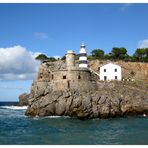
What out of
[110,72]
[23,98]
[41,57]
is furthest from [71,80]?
[23,98]

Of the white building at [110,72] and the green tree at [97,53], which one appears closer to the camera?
the white building at [110,72]

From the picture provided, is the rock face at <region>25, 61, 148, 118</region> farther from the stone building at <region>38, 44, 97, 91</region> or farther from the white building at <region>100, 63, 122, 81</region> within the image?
the white building at <region>100, 63, 122, 81</region>

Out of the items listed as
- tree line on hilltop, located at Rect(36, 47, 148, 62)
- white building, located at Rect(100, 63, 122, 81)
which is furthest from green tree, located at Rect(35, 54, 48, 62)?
white building, located at Rect(100, 63, 122, 81)

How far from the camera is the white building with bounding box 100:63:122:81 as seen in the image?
4441 cm

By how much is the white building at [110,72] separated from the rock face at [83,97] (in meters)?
5.19

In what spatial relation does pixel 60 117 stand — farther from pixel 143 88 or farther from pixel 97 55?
pixel 97 55

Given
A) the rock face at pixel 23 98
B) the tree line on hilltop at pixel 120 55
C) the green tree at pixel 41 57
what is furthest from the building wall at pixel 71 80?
the rock face at pixel 23 98

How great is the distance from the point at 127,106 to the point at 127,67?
15.5 meters

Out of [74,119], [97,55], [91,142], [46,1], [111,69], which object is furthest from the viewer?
[97,55]

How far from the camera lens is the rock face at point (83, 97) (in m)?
33.2

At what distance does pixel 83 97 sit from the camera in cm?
3350

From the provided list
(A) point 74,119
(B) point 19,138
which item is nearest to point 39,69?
(A) point 74,119

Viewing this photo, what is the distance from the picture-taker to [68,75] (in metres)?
36.4

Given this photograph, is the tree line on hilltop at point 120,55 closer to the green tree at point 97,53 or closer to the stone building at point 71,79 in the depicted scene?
the green tree at point 97,53
